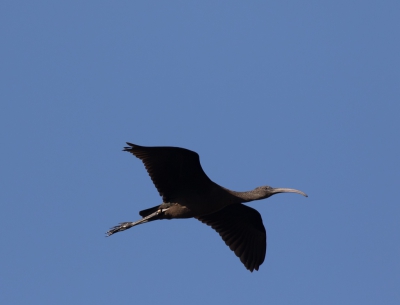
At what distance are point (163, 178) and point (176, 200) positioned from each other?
71 centimetres

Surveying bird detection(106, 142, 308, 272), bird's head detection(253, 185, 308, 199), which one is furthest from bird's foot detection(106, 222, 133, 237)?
bird's head detection(253, 185, 308, 199)

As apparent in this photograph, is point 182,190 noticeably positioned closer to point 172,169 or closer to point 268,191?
point 172,169

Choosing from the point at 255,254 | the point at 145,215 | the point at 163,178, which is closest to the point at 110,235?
the point at 145,215

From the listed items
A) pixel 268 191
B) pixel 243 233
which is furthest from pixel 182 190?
pixel 243 233

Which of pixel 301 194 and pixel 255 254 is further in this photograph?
pixel 255 254

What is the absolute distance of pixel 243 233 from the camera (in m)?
20.8

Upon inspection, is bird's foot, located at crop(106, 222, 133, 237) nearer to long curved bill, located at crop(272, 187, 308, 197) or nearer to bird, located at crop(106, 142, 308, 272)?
bird, located at crop(106, 142, 308, 272)

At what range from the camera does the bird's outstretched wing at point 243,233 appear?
68.0ft

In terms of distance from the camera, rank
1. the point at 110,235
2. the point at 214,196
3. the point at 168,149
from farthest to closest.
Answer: the point at 110,235, the point at 214,196, the point at 168,149

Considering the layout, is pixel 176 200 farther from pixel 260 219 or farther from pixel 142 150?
pixel 260 219

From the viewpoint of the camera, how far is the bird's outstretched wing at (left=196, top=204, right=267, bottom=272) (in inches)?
816

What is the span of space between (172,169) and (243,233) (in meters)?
3.98

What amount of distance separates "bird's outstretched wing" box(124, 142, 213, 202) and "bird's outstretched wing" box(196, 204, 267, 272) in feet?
8.90

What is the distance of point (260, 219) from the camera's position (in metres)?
20.7
